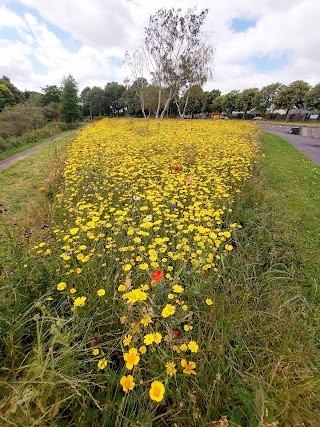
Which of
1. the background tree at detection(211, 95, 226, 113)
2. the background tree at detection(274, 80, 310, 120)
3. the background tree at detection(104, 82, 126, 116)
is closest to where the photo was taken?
the background tree at detection(274, 80, 310, 120)

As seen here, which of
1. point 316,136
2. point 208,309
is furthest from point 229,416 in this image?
point 316,136

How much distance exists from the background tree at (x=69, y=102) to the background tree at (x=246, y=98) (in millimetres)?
35293

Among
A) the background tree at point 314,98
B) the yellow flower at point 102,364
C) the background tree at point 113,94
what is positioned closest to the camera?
the yellow flower at point 102,364

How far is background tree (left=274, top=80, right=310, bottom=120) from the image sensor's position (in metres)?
38.2

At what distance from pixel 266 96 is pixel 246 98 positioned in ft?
13.0

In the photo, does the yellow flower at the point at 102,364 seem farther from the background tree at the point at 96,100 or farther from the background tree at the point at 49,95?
the background tree at the point at 96,100

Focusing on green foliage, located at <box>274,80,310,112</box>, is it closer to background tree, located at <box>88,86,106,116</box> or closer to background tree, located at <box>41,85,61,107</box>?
background tree, located at <box>88,86,106,116</box>

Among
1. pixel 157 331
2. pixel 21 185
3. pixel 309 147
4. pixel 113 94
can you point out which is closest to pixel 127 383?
pixel 157 331

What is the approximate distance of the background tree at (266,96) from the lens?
4553cm

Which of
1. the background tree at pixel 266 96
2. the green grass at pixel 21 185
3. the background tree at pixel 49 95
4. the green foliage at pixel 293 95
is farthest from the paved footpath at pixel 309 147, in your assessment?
the background tree at pixel 49 95

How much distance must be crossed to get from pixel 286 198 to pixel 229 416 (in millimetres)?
4413

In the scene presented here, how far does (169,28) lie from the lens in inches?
789

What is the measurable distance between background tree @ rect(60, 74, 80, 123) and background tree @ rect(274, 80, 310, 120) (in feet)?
112

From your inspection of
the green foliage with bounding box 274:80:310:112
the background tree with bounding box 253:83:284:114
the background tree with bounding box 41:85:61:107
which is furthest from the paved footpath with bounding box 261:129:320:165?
the background tree with bounding box 41:85:61:107
